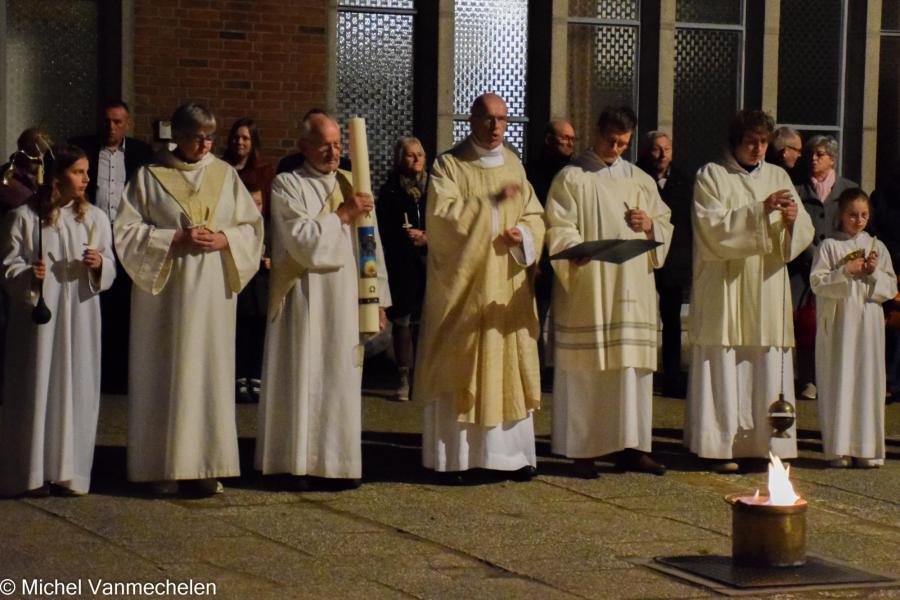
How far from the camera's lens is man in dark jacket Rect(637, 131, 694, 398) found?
11.7 meters

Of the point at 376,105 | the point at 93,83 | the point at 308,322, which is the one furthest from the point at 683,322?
the point at 308,322

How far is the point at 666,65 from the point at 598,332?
5.01 meters

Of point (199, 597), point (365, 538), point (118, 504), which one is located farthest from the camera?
point (118, 504)

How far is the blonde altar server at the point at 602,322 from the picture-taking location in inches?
372

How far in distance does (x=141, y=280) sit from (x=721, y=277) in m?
3.13

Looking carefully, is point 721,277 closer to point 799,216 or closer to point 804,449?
point 799,216

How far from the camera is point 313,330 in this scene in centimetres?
897

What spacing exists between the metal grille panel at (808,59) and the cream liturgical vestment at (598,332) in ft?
17.6

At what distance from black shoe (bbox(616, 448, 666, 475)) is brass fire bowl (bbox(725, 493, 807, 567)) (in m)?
2.50

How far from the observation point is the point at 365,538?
7.68m

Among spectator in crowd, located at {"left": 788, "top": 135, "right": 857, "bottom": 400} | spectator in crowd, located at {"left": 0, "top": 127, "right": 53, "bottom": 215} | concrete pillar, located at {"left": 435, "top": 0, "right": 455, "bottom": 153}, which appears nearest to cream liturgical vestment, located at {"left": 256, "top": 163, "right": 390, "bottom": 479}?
spectator in crowd, located at {"left": 0, "top": 127, "right": 53, "bottom": 215}

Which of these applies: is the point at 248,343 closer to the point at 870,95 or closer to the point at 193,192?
the point at 193,192

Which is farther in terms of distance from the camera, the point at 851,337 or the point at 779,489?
the point at 851,337

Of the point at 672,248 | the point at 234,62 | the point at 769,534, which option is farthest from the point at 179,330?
the point at 234,62
